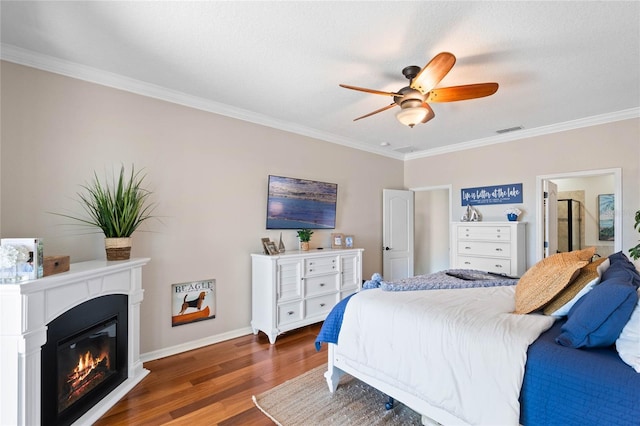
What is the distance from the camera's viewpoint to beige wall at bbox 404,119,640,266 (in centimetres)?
334

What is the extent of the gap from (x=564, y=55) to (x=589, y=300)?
74.0 inches

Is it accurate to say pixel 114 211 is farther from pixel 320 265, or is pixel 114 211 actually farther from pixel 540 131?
pixel 540 131

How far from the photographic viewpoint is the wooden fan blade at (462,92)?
2.15m

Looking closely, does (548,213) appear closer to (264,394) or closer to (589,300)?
(589,300)

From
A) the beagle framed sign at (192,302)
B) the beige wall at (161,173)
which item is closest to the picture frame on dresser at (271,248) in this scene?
Result: the beige wall at (161,173)

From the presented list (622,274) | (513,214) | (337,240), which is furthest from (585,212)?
(622,274)

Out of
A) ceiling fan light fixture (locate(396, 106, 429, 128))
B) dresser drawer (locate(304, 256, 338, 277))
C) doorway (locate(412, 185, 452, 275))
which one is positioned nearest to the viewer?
ceiling fan light fixture (locate(396, 106, 429, 128))

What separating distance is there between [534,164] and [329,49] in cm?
344

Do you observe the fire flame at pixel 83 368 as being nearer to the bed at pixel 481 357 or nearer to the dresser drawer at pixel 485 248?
the bed at pixel 481 357

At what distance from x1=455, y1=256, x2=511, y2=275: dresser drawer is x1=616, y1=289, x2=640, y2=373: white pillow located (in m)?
2.84

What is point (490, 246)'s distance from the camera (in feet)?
13.3

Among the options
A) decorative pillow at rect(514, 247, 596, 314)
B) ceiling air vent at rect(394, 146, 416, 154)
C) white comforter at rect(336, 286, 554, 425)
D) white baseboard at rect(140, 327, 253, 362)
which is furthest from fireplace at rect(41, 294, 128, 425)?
ceiling air vent at rect(394, 146, 416, 154)

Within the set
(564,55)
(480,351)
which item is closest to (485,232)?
(564,55)

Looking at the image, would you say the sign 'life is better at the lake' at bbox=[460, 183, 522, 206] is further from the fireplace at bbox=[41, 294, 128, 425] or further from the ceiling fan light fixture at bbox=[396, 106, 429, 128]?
the fireplace at bbox=[41, 294, 128, 425]
